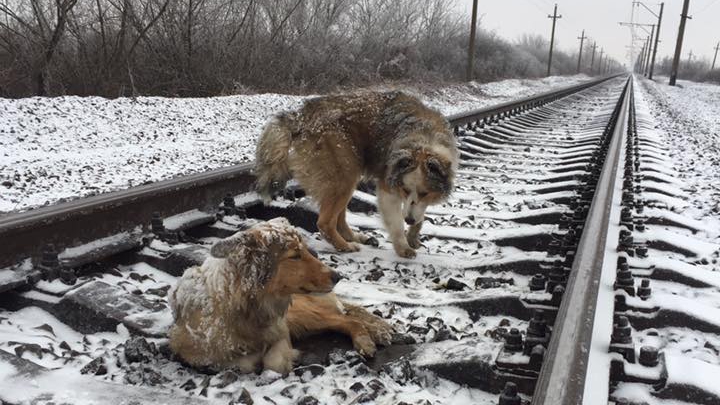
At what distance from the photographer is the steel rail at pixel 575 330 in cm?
205

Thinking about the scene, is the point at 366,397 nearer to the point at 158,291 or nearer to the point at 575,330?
the point at 575,330

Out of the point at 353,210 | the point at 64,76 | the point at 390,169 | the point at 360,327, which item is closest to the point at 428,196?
the point at 390,169

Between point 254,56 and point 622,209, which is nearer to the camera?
point 622,209

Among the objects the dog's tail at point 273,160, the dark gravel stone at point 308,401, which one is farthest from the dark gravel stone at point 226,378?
the dog's tail at point 273,160

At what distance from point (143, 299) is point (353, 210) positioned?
3055 mm

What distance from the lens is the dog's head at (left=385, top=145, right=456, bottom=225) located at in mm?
4992

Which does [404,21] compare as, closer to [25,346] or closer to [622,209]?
[622,209]

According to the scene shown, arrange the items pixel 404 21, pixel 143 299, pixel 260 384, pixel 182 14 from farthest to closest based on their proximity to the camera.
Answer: pixel 404 21, pixel 182 14, pixel 143 299, pixel 260 384

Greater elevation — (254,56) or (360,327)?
(254,56)

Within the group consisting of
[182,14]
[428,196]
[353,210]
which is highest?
[182,14]

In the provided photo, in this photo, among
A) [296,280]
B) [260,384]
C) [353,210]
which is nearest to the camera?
[260,384]

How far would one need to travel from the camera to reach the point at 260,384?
2.81 meters

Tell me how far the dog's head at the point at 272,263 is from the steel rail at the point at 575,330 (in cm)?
122

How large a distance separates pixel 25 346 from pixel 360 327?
1672 mm
